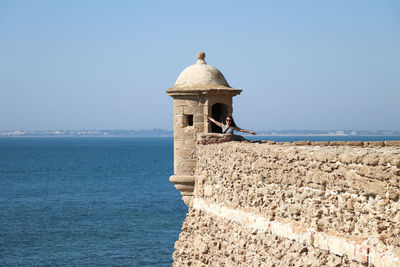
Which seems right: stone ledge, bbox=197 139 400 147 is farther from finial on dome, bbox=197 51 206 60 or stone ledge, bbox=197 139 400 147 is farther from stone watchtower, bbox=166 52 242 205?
finial on dome, bbox=197 51 206 60

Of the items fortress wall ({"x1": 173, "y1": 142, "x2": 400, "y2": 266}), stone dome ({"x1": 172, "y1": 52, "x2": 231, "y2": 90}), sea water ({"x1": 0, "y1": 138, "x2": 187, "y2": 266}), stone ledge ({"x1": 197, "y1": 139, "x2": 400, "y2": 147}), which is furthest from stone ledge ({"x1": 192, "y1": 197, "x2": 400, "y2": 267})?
sea water ({"x1": 0, "y1": 138, "x2": 187, "y2": 266})

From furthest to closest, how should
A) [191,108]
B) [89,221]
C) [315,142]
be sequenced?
[89,221], [191,108], [315,142]

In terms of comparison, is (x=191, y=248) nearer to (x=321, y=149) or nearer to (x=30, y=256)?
(x=321, y=149)

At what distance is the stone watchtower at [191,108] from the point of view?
15109 millimetres

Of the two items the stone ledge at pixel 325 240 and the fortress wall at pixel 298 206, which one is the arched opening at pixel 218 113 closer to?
the fortress wall at pixel 298 206

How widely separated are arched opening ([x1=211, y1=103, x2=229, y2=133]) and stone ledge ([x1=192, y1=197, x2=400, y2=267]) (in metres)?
4.08

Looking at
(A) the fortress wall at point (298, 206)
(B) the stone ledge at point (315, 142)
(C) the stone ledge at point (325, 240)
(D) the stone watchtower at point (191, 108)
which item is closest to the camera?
(C) the stone ledge at point (325, 240)

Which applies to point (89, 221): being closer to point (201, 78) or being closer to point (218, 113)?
point (218, 113)

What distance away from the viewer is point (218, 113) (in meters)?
16.3

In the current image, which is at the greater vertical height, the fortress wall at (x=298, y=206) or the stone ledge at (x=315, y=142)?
the stone ledge at (x=315, y=142)

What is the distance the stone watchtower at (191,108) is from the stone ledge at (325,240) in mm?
3169

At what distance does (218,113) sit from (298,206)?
24.0 ft

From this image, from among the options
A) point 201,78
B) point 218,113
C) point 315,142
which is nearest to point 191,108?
point 201,78

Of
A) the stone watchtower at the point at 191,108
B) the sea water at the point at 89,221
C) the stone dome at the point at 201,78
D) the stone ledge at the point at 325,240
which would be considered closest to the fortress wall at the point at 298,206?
the stone ledge at the point at 325,240
